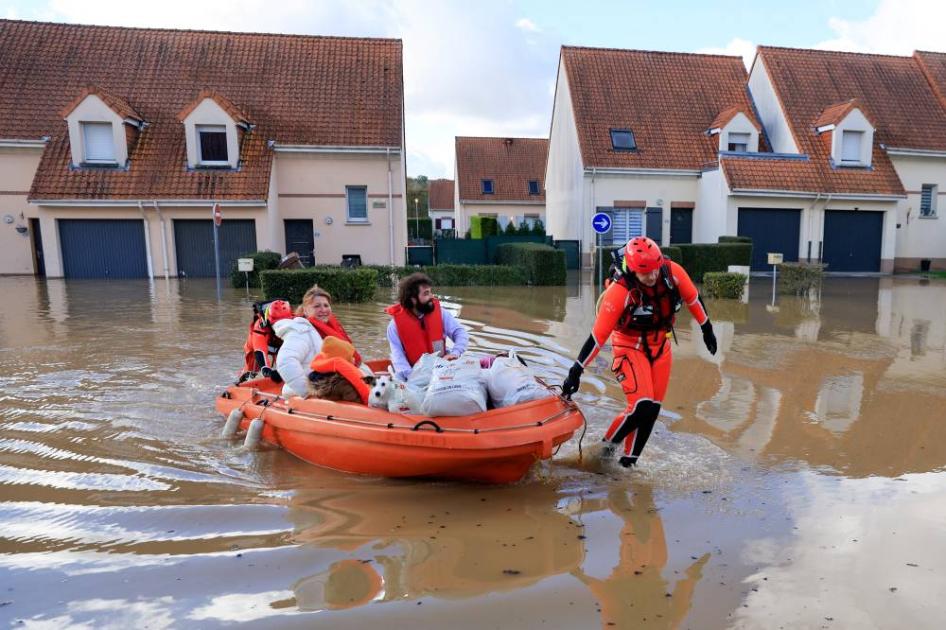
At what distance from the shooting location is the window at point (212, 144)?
20.6 meters

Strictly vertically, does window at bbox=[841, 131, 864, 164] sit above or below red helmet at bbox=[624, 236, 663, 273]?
above

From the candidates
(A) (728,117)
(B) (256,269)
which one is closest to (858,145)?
(A) (728,117)

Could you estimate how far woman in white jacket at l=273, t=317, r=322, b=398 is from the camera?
5633 millimetres

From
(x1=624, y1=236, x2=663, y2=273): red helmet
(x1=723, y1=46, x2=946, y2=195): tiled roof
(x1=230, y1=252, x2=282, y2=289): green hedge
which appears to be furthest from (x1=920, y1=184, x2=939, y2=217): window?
(x1=624, y1=236, x2=663, y2=273): red helmet

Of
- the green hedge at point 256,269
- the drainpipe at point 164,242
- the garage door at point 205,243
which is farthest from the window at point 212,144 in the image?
the green hedge at point 256,269

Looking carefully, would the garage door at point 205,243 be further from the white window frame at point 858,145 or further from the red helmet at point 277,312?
the white window frame at point 858,145

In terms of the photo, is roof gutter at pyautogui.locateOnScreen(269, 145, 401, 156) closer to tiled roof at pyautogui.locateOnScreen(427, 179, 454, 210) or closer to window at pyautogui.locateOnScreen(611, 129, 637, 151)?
window at pyautogui.locateOnScreen(611, 129, 637, 151)

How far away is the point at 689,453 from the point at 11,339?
10.6 metres

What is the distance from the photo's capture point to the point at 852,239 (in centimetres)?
2367

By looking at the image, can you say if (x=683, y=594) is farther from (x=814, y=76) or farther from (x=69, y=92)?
(x=814, y=76)

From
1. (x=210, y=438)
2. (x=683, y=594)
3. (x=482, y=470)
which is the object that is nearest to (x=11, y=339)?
(x=210, y=438)

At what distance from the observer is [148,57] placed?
22.6 m

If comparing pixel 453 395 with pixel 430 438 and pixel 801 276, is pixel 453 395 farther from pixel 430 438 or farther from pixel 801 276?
pixel 801 276

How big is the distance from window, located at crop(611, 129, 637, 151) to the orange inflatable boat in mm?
20379
